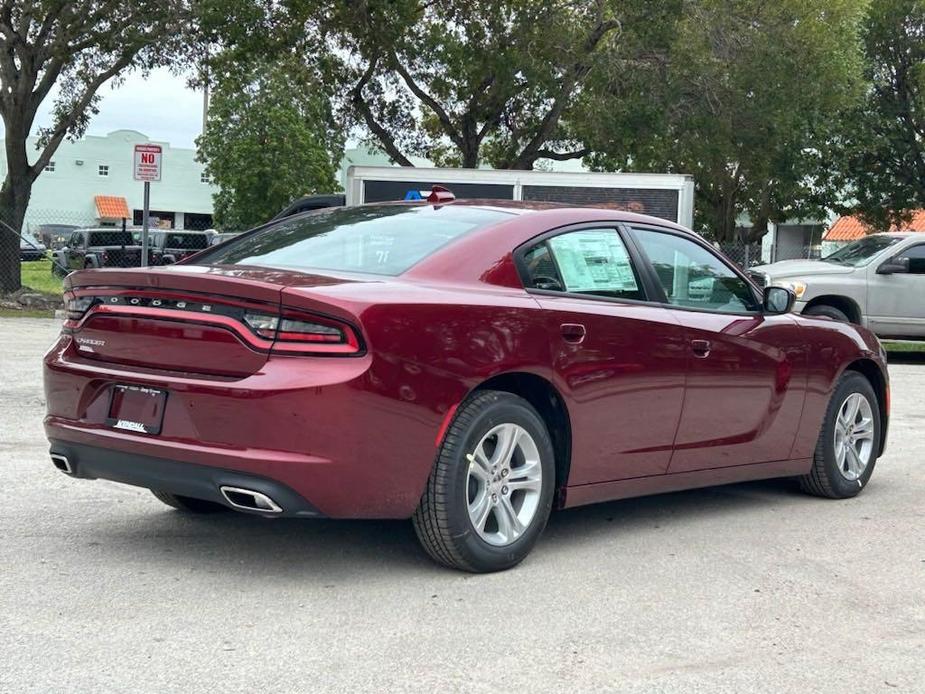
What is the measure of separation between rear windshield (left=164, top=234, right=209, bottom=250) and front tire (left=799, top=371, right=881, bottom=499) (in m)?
24.9

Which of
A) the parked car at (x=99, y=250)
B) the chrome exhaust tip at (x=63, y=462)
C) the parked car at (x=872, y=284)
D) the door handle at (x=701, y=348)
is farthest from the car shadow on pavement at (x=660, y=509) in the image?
the parked car at (x=99, y=250)

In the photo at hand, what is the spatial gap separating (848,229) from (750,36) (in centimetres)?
2854

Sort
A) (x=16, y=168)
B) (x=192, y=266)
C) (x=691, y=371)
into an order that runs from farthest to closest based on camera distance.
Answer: (x=16, y=168) < (x=691, y=371) < (x=192, y=266)

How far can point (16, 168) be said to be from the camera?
21703mm

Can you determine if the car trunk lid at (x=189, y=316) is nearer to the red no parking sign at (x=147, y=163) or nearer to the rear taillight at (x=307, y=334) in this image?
the rear taillight at (x=307, y=334)

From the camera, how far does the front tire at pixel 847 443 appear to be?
6875mm

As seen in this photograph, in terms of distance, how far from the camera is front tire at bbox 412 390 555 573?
4.80 m

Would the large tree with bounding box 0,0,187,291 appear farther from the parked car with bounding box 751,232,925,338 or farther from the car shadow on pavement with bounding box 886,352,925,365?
the car shadow on pavement with bounding box 886,352,925,365

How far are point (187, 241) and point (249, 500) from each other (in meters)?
27.1

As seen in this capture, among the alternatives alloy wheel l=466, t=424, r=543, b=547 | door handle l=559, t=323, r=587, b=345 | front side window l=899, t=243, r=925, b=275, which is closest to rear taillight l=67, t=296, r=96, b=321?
alloy wheel l=466, t=424, r=543, b=547

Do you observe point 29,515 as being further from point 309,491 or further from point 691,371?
point 691,371

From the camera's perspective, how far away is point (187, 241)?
3083 centimetres

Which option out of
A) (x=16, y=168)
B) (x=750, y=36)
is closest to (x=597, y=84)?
(x=750, y=36)

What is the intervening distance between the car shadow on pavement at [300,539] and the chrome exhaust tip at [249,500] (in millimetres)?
459
